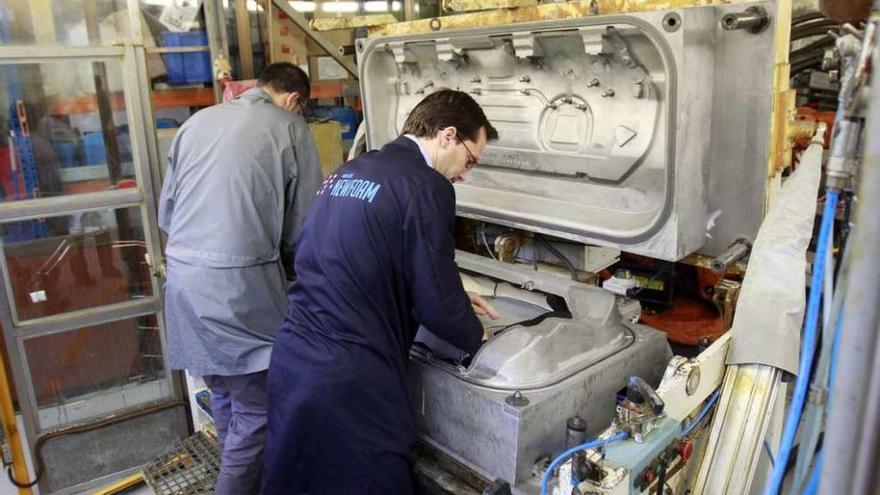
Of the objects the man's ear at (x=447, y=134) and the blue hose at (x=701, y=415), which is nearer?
the blue hose at (x=701, y=415)

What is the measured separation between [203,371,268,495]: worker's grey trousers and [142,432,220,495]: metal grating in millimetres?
350

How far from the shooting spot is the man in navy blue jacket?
147 cm

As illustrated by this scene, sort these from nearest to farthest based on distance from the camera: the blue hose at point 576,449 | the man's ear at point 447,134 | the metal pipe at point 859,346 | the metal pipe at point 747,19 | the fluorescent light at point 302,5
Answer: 1. the metal pipe at point 859,346
2. the blue hose at point 576,449
3. the metal pipe at point 747,19
4. the man's ear at point 447,134
5. the fluorescent light at point 302,5

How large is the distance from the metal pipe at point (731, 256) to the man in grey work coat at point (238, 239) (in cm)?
130

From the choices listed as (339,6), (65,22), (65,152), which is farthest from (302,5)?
(65,152)

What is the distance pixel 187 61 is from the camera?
10.1ft

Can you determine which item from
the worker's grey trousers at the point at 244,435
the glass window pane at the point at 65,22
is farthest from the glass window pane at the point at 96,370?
the glass window pane at the point at 65,22

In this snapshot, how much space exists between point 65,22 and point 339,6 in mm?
2194

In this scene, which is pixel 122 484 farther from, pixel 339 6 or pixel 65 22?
pixel 339 6

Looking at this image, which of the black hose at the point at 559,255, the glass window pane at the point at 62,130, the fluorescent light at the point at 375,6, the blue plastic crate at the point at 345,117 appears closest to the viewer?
the black hose at the point at 559,255

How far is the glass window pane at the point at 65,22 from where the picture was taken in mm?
2381

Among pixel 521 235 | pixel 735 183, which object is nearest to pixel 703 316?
pixel 521 235

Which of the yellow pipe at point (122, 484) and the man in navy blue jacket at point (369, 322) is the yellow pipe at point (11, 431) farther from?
the man in navy blue jacket at point (369, 322)

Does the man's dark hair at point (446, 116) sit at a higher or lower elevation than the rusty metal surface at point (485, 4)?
lower
